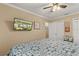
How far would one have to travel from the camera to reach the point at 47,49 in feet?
4.40

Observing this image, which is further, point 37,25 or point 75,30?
point 37,25

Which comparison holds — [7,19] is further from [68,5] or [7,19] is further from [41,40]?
[68,5]

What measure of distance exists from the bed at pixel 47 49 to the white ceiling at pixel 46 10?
1.22ft

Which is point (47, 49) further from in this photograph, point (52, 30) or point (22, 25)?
point (22, 25)

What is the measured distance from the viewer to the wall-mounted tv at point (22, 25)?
1320 millimetres

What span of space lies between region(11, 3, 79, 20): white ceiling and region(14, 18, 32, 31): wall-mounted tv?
0.18m

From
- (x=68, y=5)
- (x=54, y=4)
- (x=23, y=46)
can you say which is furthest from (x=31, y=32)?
(x=68, y=5)

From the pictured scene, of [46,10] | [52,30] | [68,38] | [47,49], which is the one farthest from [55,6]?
[47,49]

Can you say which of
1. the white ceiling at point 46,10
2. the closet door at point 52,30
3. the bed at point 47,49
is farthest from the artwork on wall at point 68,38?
the white ceiling at point 46,10

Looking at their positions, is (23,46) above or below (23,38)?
below

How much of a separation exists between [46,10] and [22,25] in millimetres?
391

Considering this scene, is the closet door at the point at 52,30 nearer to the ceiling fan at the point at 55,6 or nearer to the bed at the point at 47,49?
the bed at the point at 47,49

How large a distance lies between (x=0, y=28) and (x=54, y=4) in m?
0.77

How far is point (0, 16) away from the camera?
1256 mm
